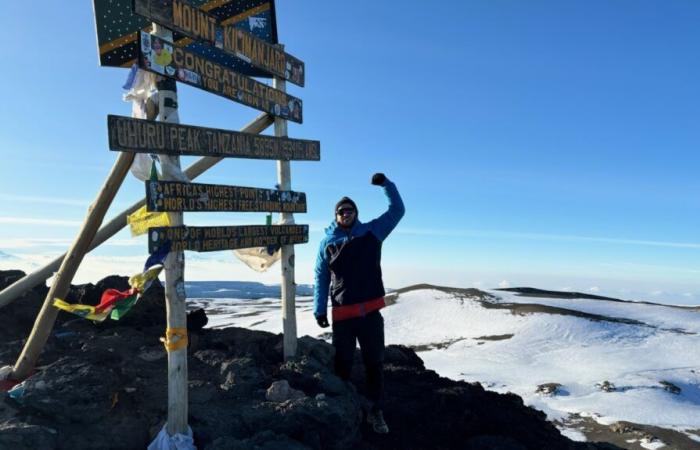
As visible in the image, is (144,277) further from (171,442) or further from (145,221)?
(171,442)

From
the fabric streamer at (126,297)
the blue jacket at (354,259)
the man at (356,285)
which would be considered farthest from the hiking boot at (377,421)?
the fabric streamer at (126,297)

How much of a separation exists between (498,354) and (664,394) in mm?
7182

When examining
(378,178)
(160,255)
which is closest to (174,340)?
(160,255)

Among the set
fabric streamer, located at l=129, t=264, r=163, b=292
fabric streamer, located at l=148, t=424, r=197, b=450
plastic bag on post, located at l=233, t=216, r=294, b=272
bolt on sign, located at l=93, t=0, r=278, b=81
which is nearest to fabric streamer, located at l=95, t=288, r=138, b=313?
fabric streamer, located at l=129, t=264, r=163, b=292

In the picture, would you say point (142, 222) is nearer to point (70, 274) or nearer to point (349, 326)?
point (70, 274)

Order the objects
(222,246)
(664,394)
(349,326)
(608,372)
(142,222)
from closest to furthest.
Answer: (142,222)
(222,246)
(349,326)
(664,394)
(608,372)

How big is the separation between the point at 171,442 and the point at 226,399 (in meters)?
0.97

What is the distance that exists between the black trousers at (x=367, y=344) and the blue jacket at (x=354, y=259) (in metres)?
0.26

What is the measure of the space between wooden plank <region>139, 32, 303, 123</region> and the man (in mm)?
1570

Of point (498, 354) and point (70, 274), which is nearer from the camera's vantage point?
point (70, 274)

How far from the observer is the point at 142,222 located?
5.09m

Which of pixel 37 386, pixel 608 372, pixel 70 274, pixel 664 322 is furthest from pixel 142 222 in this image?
pixel 664 322

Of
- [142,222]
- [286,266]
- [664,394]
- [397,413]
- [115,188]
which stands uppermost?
[115,188]

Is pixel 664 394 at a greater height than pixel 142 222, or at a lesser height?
lesser
